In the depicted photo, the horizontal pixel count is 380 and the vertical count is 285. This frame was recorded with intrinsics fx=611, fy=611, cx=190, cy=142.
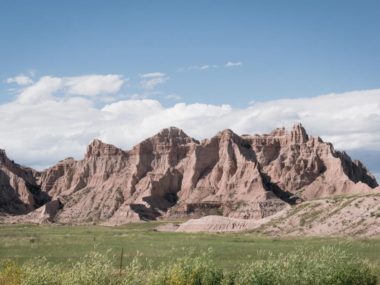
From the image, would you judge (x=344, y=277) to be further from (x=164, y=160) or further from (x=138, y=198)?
(x=164, y=160)

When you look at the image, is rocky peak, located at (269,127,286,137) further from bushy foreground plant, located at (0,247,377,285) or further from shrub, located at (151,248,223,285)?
shrub, located at (151,248,223,285)

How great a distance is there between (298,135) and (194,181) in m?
32.9

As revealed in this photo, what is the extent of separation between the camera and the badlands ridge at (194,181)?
509 ft

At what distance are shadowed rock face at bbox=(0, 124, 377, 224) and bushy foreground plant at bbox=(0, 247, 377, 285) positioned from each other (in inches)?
4459

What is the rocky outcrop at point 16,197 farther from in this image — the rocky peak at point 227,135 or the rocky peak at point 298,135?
the rocky peak at point 298,135

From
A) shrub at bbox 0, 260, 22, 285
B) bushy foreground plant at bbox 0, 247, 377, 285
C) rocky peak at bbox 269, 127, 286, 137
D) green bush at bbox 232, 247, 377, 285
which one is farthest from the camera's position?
rocky peak at bbox 269, 127, 286, 137

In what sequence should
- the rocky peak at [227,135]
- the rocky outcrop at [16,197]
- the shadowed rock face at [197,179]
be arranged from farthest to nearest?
the rocky outcrop at [16,197] → the rocky peak at [227,135] → the shadowed rock face at [197,179]

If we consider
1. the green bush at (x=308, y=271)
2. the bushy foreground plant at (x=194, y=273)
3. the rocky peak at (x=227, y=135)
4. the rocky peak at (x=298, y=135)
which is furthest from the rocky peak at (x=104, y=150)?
the bushy foreground plant at (x=194, y=273)

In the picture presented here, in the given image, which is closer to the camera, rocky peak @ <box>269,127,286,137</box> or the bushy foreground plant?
the bushy foreground plant

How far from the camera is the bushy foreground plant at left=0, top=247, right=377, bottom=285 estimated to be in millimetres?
22766

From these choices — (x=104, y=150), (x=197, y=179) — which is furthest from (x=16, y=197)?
(x=197, y=179)

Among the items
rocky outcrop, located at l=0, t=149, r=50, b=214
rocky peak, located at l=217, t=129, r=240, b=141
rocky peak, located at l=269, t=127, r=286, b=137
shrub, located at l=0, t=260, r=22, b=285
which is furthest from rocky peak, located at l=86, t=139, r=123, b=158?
shrub, located at l=0, t=260, r=22, b=285

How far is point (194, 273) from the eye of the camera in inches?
969

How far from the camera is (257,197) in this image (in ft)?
497
